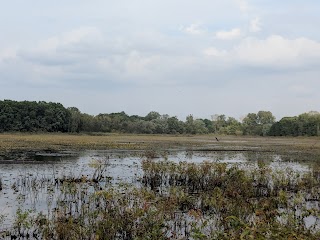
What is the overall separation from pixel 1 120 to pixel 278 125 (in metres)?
77.1

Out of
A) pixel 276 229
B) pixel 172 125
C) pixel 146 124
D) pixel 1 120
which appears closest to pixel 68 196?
pixel 276 229

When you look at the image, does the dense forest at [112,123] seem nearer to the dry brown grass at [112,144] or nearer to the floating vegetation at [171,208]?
the dry brown grass at [112,144]

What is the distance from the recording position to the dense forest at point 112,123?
93875 millimetres

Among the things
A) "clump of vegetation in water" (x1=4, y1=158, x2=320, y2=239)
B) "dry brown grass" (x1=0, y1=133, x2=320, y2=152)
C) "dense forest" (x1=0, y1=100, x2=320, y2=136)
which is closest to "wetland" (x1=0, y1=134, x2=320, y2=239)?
"clump of vegetation in water" (x1=4, y1=158, x2=320, y2=239)

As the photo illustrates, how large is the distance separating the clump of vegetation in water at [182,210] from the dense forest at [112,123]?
7927 centimetres

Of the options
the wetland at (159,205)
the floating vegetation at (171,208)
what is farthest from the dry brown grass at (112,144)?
the floating vegetation at (171,208)

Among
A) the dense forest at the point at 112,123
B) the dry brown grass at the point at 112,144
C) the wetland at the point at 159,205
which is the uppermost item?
the dense forest at the point at 112,123

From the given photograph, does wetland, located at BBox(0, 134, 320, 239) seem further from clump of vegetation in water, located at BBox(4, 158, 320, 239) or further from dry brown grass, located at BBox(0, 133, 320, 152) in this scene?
dry brown grass, located at BBox(0, 133, 320, 152)

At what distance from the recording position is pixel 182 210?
44.5 ft

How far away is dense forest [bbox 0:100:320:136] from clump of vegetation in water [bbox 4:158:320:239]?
79270 millimetres

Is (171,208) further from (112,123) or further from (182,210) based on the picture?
(112,123)

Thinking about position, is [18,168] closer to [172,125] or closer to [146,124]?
[146,124]

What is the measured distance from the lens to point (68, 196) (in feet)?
49.7

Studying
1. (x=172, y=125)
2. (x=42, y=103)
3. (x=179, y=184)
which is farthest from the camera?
(x=172, y=125)
